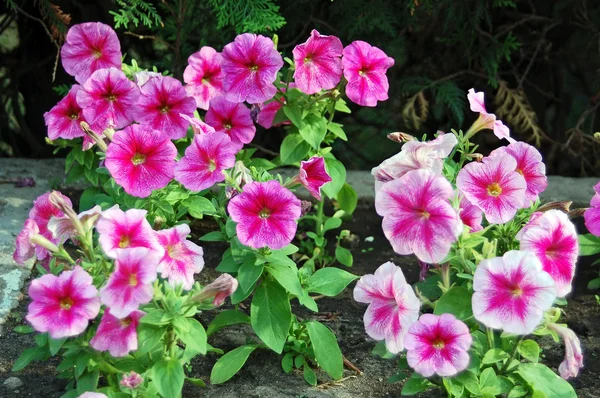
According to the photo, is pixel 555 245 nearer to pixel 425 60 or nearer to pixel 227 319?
pixel 227 319

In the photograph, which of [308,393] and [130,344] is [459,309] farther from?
[130,344]

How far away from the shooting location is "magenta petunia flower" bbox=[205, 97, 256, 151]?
10.7 ft

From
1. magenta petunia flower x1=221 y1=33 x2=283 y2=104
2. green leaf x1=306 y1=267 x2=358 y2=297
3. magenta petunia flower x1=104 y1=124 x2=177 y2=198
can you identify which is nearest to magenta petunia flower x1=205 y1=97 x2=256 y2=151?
magenta petunia flower x1=221 y1=33 x2=283 y2=104

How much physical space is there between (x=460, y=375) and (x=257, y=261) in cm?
64

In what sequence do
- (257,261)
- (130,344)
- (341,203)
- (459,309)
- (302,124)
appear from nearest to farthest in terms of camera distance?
(130,344) → (459,309) → (257,261) → (302,124) → (341,203)

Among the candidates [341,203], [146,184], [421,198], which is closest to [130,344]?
[146,184]

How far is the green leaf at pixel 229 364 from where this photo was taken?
2.76 m

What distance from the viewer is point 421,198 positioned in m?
2.31

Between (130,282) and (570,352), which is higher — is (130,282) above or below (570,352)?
above

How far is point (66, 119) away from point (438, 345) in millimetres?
1622

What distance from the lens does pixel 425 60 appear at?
4.60 meters

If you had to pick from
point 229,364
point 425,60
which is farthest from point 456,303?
point 425,60

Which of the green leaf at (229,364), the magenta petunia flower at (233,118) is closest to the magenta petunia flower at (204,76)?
the magenta petunia flower at (233,118)

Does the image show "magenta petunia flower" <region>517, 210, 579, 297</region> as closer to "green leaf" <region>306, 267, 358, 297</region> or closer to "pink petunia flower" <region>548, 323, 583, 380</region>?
"pink petunia flower" <region>548, 323, 583, 380</region>
